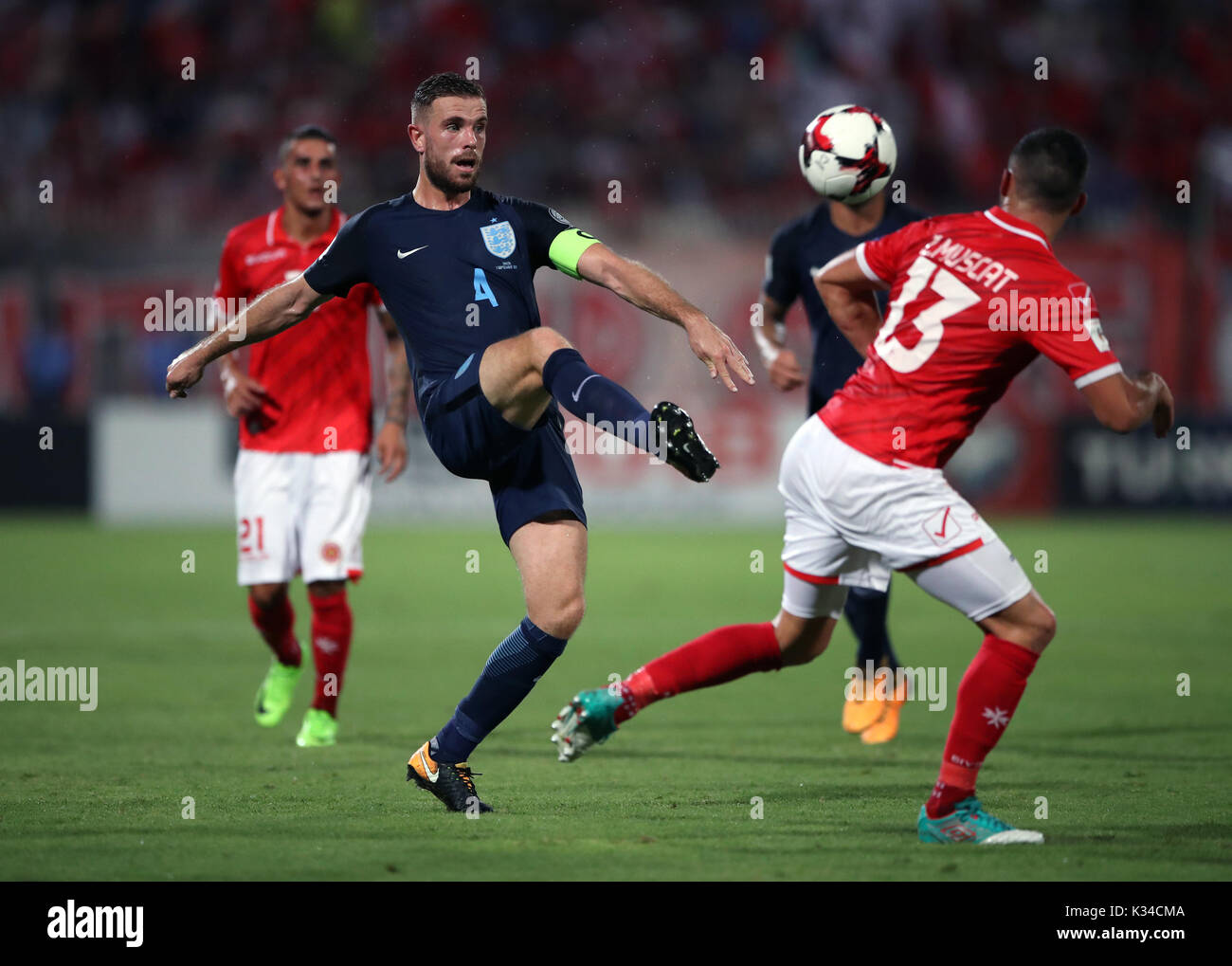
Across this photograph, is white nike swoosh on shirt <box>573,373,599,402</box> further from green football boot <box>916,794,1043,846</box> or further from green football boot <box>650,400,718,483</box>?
green football boot <box>916,794,1043,846</box>

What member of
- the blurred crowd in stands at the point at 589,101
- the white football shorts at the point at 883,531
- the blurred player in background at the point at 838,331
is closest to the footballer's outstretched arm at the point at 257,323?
the white football shorts at the point at 883,531

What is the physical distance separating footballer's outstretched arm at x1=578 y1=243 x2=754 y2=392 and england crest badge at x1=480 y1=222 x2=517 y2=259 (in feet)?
1.12

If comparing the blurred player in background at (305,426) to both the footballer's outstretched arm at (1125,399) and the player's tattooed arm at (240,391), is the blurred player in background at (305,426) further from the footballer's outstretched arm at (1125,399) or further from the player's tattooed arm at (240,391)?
the footballer's outstretched arm at (1125,399)

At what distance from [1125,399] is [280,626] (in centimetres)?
434

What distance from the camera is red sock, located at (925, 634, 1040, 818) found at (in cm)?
480

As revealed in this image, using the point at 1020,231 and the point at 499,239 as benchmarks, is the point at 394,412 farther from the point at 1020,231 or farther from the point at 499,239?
the point at 1020,231

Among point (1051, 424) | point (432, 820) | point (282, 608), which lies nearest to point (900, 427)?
point (432, 820)

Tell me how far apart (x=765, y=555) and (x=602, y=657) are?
19.2 ft

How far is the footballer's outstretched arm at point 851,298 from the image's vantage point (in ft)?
16.9

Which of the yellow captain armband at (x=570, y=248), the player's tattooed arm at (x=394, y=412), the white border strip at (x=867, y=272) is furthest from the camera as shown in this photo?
the player's tattooed arm at (x=394, y=412)

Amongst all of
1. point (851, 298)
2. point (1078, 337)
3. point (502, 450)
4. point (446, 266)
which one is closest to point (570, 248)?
point (446, 266)

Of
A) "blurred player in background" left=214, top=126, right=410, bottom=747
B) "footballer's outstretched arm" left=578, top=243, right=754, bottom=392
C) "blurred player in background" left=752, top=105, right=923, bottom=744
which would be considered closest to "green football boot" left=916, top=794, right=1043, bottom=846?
"footballer's outstretched arm" left=578, top=243, right=754, bottom=392

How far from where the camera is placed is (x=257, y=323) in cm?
554

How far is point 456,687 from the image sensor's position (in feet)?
28.9
